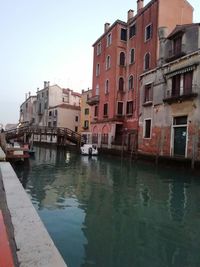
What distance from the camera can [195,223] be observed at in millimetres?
6902

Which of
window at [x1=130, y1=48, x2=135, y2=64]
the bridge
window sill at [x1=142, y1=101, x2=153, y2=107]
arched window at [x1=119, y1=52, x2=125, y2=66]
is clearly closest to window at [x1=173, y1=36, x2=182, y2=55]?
window sill at [x1=142, y1=101, x2=153, y2=107]

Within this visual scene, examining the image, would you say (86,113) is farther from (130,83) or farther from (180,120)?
(180,120)

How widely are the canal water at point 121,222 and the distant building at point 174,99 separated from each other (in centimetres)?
757

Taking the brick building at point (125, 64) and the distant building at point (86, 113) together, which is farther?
the distant building at point (86, 113)

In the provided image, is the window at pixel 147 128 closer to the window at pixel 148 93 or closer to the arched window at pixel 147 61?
the window at pixel 148 93

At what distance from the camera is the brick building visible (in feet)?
86.3

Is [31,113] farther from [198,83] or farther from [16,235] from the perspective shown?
[16,235]

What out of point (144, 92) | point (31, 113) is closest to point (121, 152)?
point (144, 92)

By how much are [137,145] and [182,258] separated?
68.9ft

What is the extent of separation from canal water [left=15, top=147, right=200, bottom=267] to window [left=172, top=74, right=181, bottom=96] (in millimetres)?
9684

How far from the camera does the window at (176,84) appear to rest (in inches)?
791

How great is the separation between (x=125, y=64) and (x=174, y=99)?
42.1ft

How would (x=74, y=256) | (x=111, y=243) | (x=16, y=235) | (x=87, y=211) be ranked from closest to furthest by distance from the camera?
(x=16, y=235), (x=74, y=256), (x=111, y=243), (x=87, y=211)

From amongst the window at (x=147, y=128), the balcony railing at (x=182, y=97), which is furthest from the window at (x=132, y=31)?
the balcony railing at (x=182, y=97)
